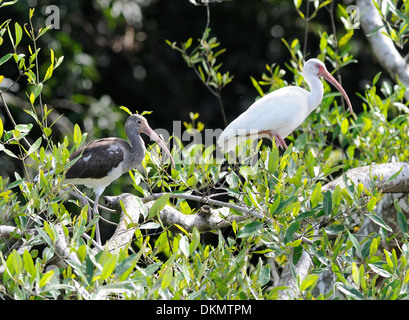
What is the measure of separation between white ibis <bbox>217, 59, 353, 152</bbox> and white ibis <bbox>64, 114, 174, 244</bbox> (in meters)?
0.68

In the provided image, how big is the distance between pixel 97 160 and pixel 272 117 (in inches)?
56.9

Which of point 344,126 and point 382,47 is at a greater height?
point 382,47

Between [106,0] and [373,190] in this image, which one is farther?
[106,0]

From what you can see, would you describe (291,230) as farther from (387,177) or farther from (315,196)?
(387,177)

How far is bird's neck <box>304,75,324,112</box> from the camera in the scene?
530cm

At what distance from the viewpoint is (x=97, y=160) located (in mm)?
4660

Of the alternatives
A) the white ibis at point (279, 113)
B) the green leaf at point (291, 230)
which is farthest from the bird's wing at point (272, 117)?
the green leaf at point (291, 230)

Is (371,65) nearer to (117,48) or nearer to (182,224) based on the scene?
(117,48)

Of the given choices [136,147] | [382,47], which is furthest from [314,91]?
[136,147]

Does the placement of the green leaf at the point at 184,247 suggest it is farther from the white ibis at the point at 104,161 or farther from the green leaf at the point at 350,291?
the white ibis at the point at 104,161

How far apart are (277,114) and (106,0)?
3.27 meters

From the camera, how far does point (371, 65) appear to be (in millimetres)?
9125
